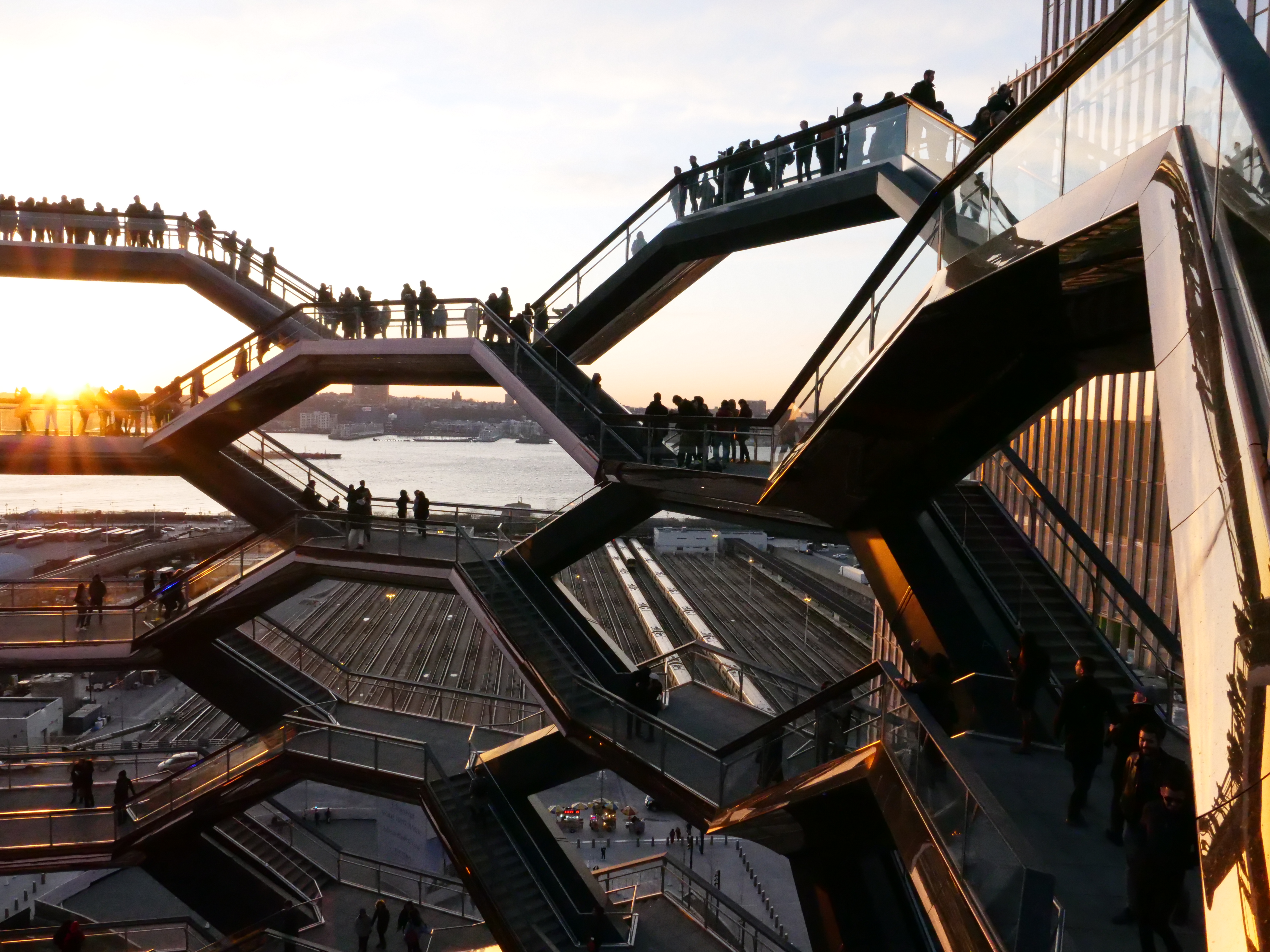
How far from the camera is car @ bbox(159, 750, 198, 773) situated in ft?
48.0

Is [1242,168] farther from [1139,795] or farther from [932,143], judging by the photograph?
[932,143]

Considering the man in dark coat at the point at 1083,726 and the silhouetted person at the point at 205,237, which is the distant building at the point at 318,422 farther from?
the man in dark coat at the point at 1083,726

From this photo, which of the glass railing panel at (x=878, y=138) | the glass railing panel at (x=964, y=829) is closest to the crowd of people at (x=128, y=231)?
the glass railing panel at (x=878, y=138)

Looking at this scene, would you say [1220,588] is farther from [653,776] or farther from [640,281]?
[640,281]

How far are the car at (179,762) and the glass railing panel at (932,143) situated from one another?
13702mm

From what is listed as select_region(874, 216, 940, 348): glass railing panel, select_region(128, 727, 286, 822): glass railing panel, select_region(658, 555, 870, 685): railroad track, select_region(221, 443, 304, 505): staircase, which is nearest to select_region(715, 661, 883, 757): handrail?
select_region(874, 216, 940, 348): glass railing panel

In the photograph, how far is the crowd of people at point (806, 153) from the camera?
9.34m

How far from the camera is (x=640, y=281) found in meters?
13.0

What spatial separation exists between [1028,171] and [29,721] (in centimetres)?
2404

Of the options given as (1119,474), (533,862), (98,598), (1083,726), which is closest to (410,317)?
(98,598)

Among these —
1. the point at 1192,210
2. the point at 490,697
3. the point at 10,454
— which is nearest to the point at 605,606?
the point at 490,697

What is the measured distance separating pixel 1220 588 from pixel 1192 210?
1285 mm

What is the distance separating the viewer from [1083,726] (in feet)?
16.2

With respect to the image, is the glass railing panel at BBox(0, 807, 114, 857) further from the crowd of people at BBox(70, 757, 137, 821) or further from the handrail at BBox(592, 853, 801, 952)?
the handrail at BBox(592, 853, 801, 952)
